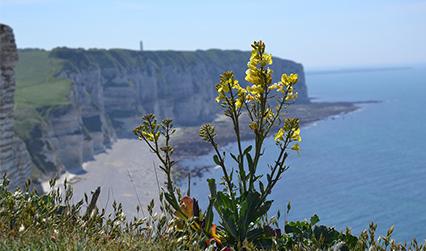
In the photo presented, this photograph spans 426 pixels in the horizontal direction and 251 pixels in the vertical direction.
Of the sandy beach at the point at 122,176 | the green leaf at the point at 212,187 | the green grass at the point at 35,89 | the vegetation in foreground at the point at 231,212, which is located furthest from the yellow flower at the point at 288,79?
the green grass at the point at 35,89

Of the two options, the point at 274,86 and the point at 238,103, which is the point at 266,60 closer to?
the point at 274,86

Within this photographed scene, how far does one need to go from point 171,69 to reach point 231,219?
17841 cm

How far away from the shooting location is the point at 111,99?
505 ft

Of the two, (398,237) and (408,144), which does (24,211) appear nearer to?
(398,237)

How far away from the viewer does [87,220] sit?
573 cm

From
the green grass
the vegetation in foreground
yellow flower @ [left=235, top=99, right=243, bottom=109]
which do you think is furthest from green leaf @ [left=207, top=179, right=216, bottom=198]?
the green grass

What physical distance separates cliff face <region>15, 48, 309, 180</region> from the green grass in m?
1.66

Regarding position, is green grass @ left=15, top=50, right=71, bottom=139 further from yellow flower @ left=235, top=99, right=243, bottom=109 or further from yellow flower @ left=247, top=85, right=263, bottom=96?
yellow flower @ left=247, top=85, right=263, bottom=96

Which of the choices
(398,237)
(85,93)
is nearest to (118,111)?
(85,93)

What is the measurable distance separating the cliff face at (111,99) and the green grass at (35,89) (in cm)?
166

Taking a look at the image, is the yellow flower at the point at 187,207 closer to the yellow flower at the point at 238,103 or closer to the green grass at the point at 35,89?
the yellow flower at the point at 238,103

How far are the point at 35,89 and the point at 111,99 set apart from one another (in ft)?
96.1

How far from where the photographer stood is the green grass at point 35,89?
321 ft

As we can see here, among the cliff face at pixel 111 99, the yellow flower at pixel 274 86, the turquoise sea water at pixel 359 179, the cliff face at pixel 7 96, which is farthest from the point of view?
the cliff face at pixel 111 99
